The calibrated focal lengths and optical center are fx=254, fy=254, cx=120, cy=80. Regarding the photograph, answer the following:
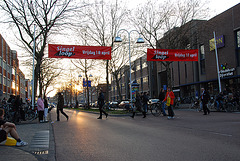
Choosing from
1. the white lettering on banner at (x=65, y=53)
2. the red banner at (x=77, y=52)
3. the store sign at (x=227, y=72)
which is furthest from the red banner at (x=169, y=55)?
the store sign at (x=227, y=72)

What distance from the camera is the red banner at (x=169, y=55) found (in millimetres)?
21719

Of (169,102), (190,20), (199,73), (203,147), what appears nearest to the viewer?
(203,147)

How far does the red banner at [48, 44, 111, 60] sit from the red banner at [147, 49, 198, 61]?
397 centimetres

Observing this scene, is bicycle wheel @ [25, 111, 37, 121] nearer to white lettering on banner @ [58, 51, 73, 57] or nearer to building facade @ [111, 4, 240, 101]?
white lettering on banner @ [58, 51, 73, 57]

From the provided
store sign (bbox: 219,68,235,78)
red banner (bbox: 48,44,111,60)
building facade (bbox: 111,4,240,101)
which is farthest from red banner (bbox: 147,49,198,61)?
store sign (bbox: 219,68,235,78)

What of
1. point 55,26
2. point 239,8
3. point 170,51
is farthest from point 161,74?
point 55,26

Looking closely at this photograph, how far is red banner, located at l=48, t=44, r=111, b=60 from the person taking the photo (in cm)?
1897

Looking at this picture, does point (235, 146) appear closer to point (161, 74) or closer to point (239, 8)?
point (239, 8)

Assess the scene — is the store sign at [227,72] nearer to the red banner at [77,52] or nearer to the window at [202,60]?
the window at [202,60]

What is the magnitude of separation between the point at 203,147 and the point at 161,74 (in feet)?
182

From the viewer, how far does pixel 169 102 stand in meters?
14.4

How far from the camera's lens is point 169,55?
2208cm

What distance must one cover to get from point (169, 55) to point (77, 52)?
8.01 meters

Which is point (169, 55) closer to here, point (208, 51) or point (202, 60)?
point (208, 51)
